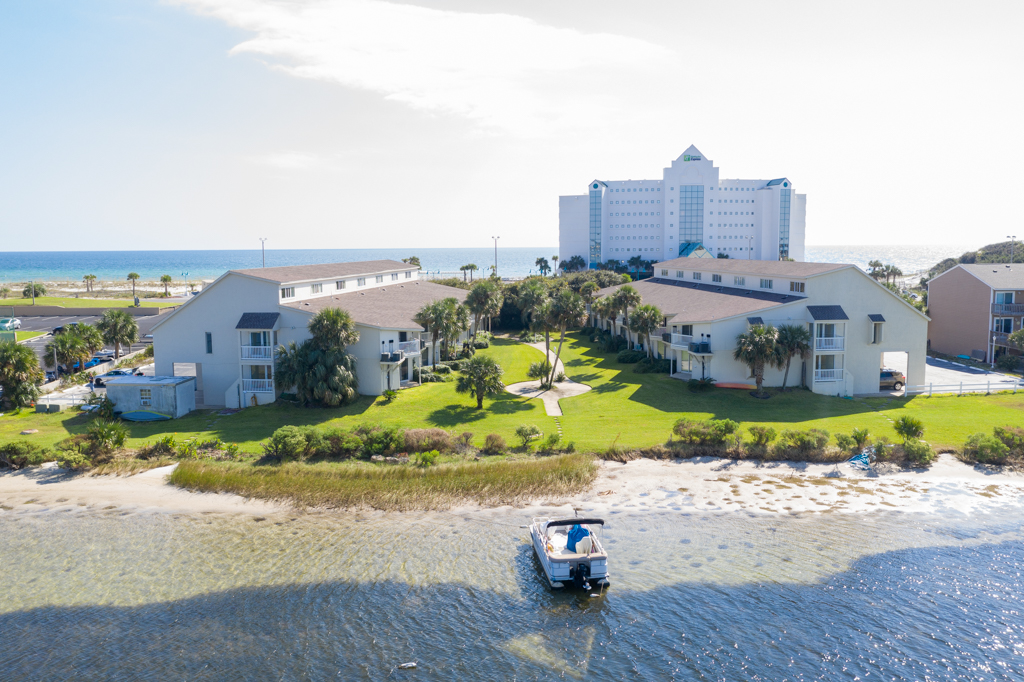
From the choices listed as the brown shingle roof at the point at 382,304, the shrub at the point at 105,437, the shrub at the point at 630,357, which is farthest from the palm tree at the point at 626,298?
the shrub at the point at 105,437

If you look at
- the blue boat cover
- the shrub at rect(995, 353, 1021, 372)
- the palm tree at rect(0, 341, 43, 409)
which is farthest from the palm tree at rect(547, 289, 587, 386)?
the shrub at rect(995, 353, 1021, 372)

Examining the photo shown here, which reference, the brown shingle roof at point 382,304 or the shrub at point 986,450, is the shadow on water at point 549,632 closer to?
the shrub at point 986,450

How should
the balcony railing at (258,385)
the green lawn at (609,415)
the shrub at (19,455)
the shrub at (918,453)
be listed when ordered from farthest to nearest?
1. the balcony railing at (258,385)
2. the green lawn at (609,415)
3. the shrub at (19,455)
4. the shrub at (918,453)

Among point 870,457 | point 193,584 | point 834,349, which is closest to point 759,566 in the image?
point 870,457

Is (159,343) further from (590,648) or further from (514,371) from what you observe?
(590,648)

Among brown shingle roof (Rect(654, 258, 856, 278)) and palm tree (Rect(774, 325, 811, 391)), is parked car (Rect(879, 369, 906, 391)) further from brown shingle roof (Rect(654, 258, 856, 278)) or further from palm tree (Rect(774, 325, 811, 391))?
brown shingle roof (Rect(654, 258, 856, 278))

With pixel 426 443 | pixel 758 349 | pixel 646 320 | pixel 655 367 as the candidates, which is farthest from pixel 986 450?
pixel 426 443
